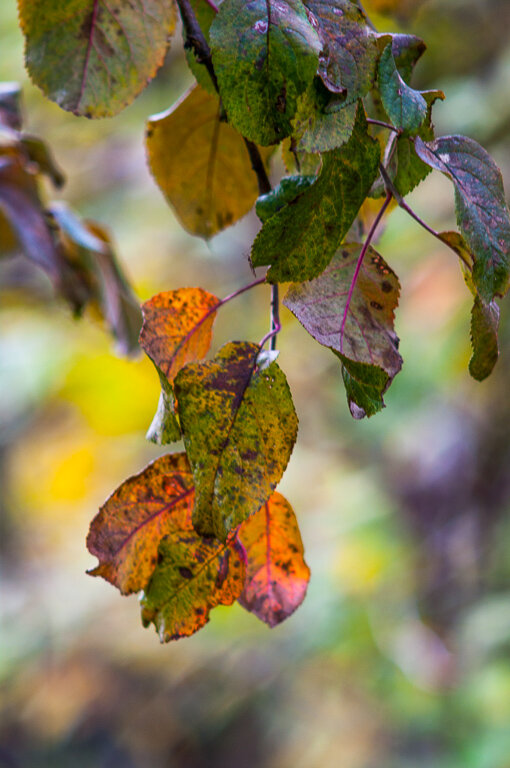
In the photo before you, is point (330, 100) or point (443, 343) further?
point (443, 343)

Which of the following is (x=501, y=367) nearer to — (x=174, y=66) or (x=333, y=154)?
(x=174, y=66)

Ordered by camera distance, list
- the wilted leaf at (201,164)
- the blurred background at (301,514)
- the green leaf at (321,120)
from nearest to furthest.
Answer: the green leaf at (321,120)
the wilted leaf at (201,164)
the blurred background at (301,514)

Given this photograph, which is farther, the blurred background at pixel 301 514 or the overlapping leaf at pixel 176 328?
the blurred background at pixel 301 514

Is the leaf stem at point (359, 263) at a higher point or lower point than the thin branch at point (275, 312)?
higher

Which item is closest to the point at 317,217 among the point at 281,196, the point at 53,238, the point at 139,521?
the point at 281,196

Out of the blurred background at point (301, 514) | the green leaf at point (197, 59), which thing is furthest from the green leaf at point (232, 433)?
the blurred background at point (301, 514)

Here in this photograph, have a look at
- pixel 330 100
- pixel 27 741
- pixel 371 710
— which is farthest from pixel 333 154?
pixel 27 741

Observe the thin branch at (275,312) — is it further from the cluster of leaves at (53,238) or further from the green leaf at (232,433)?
the cluster of leaves at (53,238)
